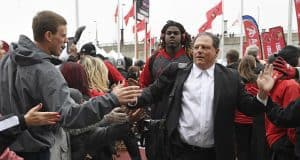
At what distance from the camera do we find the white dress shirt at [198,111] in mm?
3824

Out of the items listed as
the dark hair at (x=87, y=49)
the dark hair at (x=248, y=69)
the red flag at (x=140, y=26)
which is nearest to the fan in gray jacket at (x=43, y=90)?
the dark hair at (x=87, y=49)

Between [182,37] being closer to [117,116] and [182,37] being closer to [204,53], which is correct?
[204,53]

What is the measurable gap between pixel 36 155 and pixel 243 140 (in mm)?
4103

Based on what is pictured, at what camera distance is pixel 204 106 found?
3.84m

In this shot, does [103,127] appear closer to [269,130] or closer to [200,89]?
[200,89]

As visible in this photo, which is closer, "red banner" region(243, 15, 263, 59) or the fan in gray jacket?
the fan in gray jacket

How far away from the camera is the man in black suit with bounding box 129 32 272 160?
3809 mm

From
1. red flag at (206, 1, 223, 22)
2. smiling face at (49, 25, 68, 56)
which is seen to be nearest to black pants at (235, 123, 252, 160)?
smiling face at (49, 25, 68, 56)

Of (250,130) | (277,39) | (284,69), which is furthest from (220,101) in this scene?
(277,39)

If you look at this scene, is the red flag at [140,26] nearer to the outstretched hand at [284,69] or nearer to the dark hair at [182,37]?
the dark hair at [182,37]

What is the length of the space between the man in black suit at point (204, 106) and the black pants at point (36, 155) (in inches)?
40.2

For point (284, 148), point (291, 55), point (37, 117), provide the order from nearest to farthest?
point (37, 117) → point (284, 148) → point (291, 55)

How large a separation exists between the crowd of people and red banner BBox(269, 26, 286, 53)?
278 inches

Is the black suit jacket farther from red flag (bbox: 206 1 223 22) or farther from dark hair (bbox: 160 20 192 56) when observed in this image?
red flag (bbox: 206 1 223 22)
